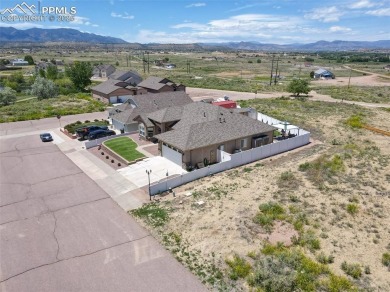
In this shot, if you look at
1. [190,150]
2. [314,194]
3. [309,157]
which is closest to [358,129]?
[309,157]

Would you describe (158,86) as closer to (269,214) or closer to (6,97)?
(6,97)

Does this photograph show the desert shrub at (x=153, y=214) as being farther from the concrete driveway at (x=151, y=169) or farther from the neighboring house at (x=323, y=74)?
the neighboring house at (x=323, y=74)

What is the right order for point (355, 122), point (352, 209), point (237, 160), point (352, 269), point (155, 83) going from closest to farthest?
point (352, 269) < point (352, 209) < point (237, 160) < point (355, 122) < point (155, 83)

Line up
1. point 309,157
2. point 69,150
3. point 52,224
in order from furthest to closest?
point 69,150 < point 309,157 < point 52,224

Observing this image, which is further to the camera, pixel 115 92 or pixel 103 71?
pixel 103 71

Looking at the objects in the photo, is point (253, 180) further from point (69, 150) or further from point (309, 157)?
point (69, 150)

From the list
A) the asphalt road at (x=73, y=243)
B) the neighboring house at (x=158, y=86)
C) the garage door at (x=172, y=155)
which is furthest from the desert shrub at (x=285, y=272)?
the neighboring house at (x=158, y=86)

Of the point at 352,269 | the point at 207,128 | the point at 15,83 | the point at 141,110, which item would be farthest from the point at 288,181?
the point at 15,83
